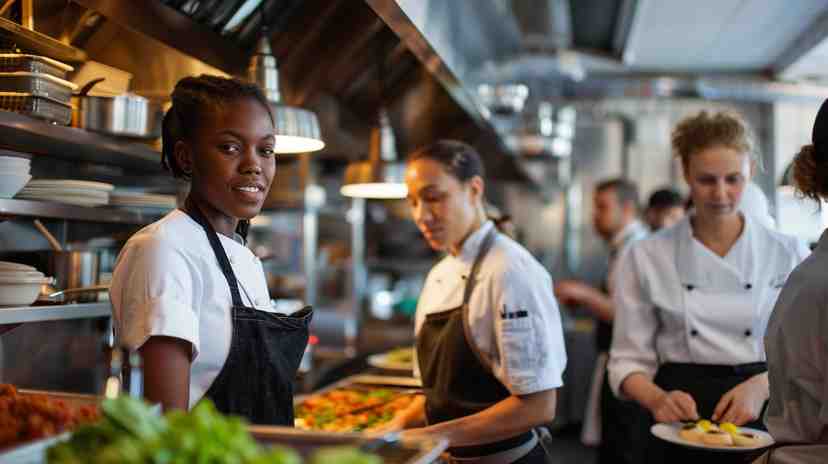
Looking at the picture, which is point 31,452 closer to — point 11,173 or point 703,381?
point 11,173

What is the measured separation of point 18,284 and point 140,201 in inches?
27.9

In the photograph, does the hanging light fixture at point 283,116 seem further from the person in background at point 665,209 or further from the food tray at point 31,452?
the person in background at point 665,209

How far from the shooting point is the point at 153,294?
1427mm

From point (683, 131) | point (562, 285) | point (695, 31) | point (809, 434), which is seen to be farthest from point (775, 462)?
point (695, 31)

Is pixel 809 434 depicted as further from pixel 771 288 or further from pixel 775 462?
pixel 771 288

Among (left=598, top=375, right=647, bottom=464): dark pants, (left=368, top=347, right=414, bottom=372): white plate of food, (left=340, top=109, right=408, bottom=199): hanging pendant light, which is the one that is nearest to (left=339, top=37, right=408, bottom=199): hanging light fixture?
(left=340, top=109, right=408, bottom=199): hanging pendant light

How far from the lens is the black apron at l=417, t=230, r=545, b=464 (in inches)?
90.4

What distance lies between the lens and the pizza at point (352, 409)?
8.82 feet

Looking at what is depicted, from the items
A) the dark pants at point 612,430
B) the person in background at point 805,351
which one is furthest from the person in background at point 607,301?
the person in background at point 805,351

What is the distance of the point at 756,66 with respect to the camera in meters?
7.85

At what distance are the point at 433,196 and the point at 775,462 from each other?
3.85ft

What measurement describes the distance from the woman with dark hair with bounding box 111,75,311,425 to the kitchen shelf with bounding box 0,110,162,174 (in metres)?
0.74

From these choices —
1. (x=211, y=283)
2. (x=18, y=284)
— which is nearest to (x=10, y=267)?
(x=18, y=284)

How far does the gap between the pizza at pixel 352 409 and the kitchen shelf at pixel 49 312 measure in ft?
2.42
